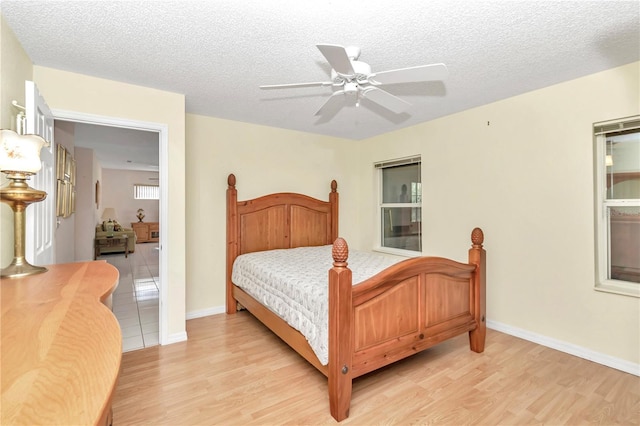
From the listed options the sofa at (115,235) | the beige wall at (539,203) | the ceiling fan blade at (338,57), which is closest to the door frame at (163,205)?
the ceiling fan blade at (338,57)

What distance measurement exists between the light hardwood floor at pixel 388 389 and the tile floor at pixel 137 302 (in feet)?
1.08

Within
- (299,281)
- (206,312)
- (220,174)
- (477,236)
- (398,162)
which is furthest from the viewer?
(398,162)

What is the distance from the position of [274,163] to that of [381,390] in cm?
297

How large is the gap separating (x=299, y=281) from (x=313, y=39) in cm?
174

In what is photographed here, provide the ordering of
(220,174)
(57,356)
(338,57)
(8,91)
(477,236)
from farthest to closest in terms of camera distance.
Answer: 1. (220,174)
2. (477,236)
3. (8,91)
4. (338,57)
5. (57,356)

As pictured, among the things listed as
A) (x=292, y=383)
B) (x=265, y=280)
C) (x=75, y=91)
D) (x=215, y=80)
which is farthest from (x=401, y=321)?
(x=75, y=91)

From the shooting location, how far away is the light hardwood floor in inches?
73.0

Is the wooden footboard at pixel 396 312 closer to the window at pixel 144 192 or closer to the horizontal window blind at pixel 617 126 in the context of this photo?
the horizontal window blind at pixel 617 126

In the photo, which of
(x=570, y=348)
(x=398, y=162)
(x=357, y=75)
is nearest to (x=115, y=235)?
(x=398, y=162)

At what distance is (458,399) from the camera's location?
6.61ft

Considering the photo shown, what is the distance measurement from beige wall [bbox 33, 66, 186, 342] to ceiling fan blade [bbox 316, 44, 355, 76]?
1.87 meters

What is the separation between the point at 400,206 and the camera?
442cm

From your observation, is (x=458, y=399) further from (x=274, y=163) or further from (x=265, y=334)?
(x=274, y=163)

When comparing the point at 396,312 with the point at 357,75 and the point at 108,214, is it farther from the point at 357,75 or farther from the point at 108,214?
the point at 108,214
